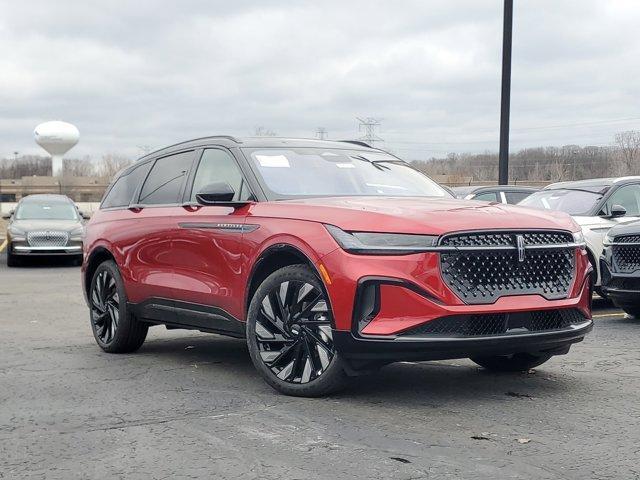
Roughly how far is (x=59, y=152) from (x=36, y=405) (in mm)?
124048

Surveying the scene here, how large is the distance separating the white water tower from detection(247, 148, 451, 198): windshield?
11753 centimetres

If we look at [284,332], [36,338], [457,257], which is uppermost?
[457,257]

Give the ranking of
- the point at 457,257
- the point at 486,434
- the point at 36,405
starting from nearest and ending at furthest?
the point at 486,434 → the point at 457,257 → the point at 36,405

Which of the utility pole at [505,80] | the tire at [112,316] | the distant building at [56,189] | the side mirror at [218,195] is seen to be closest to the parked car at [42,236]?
the utility pole at [505,80]

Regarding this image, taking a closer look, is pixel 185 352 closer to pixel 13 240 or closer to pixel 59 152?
pixel 13 240

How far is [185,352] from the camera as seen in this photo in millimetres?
8133

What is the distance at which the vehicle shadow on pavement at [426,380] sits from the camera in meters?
5.90

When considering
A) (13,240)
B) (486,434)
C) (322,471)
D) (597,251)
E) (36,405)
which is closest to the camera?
(322,471)

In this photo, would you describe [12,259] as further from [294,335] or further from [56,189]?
[56,189]

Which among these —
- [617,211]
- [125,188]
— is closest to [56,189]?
[617,211]

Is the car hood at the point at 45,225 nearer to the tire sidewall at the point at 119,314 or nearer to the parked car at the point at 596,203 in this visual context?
the parked car at the point at 596,203

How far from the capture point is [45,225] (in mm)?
20500

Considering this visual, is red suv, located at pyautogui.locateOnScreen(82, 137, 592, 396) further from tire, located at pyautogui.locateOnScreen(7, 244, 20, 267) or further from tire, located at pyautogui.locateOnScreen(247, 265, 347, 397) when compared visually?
tire, located at pyautogui.locateOnScreen(7, 244, 20, 267)

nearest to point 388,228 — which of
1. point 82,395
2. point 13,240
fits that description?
point 82,395
